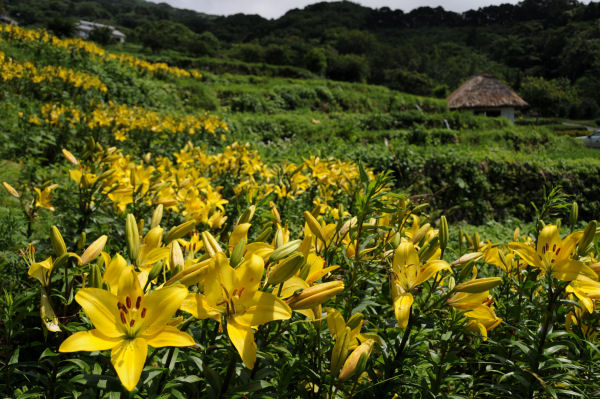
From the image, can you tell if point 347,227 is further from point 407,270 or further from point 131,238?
point 131,238

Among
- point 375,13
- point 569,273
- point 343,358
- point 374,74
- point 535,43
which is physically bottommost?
point 343,358

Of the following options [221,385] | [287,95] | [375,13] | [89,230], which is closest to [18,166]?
[89,230]

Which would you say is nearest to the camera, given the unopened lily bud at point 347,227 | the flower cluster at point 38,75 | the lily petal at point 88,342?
the lily petal at point 88,342

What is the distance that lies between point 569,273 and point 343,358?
653mm

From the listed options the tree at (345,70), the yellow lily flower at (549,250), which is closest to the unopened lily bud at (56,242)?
the yellow lily flower at (549,250)

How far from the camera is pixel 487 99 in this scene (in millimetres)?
24797

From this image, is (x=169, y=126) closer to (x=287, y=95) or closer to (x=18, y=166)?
(x=18, y=166)

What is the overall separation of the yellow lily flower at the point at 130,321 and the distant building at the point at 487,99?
1090 inches

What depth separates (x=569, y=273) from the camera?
92 centimetres

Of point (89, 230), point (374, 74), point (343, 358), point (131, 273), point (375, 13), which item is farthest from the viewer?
point (375, 13)

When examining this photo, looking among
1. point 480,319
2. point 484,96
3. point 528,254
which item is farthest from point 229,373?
point 484,96

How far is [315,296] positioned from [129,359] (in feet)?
1.18

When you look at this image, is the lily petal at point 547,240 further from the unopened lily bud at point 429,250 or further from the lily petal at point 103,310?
the lily petal at point 103,310

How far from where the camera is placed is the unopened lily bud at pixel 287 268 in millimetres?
670
